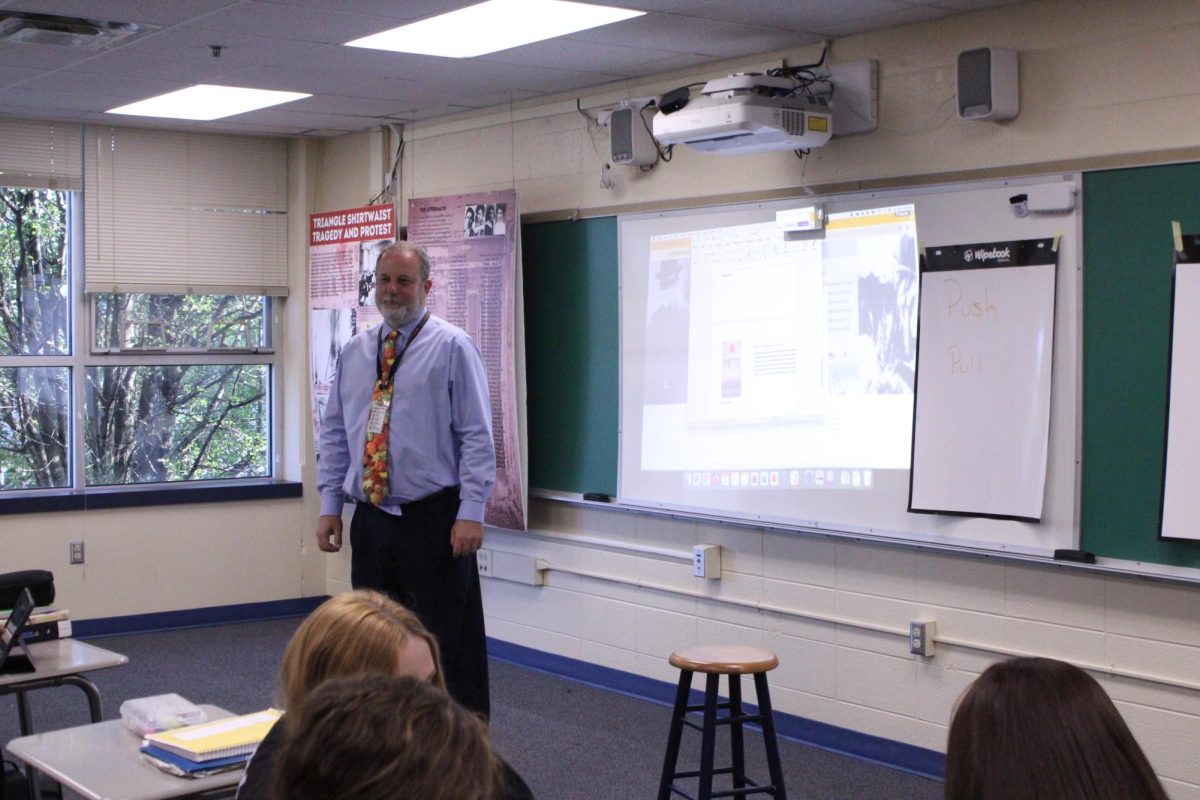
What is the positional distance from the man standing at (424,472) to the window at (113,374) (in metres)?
3.30

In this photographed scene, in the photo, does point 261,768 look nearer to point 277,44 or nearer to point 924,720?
point 924,720

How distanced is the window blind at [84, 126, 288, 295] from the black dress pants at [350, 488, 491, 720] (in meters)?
3.45

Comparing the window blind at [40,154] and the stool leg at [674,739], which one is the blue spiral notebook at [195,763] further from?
the window blind at [40,154]

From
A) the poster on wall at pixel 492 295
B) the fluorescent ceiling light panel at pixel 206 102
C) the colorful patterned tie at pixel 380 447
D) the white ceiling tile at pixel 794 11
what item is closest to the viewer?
the colorful patterned tie at pixel 380 447

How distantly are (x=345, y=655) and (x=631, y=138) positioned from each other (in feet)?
12.1

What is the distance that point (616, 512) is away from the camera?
564cm

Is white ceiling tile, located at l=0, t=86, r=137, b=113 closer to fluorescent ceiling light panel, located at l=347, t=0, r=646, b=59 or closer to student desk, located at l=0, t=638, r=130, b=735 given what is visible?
fluorescent ceiling light panel, located at l=347, t=0, r=646, b=59

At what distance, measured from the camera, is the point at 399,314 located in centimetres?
409

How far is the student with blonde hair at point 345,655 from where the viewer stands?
6.21ft

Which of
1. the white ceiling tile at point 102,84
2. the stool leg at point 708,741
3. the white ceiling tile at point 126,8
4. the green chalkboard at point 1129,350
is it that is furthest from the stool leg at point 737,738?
the white ceiling tile at point 102,84

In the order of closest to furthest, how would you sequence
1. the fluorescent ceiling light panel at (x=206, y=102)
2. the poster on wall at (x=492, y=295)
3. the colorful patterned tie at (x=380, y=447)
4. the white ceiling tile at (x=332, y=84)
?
the colorful patterned tie at (x=380, y=447) < the white ceiling tile at (x=332, y=84) < the poster on wall at (x=492, y=295) < the fluorescent ceiling light panel at (x=206, y=102)

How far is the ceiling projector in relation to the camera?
4.30 m

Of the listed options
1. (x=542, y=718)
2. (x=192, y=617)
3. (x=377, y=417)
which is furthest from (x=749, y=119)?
(x=192, y=617)

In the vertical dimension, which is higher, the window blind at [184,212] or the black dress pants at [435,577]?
the window blind at [184,212]
